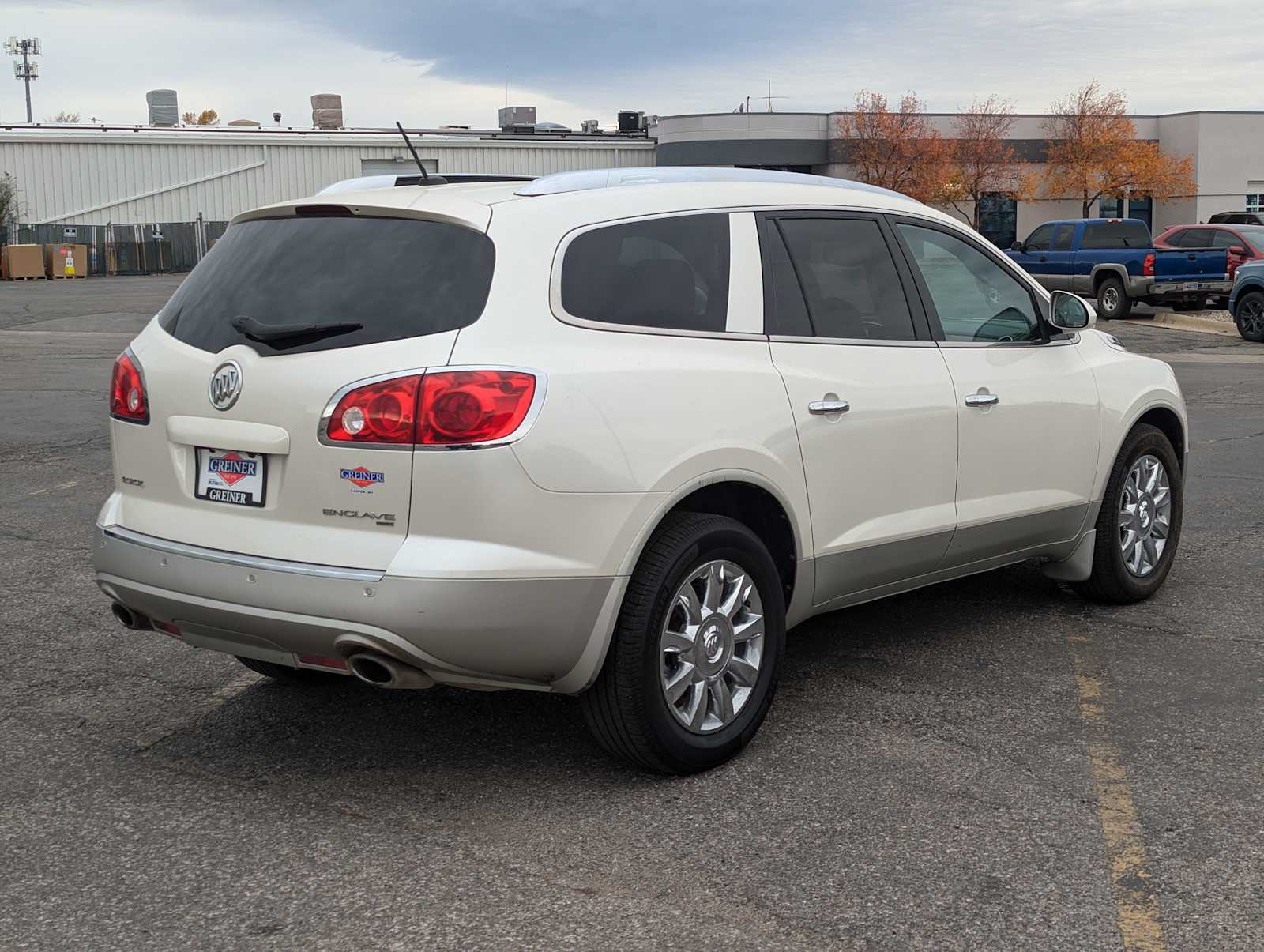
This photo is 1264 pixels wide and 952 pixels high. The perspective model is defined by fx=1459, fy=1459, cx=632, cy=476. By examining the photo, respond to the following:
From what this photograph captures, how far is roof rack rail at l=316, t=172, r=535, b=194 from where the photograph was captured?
4664 millimetres

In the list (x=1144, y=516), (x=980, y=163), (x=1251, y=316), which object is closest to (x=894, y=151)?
(x=980, y=163)

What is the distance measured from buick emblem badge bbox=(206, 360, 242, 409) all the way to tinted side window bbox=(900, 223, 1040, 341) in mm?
2546

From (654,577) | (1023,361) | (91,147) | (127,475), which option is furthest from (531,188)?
(91,147)

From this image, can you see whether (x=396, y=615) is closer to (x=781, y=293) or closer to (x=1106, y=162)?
(x=781, y=293)

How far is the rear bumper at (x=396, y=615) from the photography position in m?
3.84

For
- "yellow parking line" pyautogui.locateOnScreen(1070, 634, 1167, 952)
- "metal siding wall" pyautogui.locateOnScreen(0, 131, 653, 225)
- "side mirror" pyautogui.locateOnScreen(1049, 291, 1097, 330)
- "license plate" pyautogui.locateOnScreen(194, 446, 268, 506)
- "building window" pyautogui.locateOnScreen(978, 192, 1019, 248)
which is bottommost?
"yellow parking line" pyautogui.locateOnScreen(1070, 634, 1167, 952)

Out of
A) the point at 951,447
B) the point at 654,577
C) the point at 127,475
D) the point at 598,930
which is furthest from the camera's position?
the point at 951,447

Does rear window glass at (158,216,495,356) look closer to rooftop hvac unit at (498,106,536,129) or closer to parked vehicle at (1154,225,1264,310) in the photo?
parked vehicle at (1154,225,1264,310)

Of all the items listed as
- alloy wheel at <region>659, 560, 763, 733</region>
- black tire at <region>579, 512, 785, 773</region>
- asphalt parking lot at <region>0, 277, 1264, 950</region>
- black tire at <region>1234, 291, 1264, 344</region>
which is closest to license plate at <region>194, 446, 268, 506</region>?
asphalt parking lot at <region>0, 277, 1264, 950</region>

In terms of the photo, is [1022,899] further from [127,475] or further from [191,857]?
[127,475]

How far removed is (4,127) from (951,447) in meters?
59.4

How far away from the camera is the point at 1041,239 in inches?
1083

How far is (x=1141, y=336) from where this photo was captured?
22922mm

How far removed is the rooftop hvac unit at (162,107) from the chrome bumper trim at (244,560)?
219 ft
